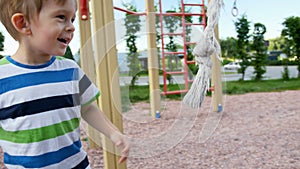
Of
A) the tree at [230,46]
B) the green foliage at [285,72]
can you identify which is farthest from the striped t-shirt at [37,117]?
the green foliage at [285,72]

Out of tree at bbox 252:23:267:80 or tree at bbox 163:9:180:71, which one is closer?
tree at bbox 163:9:180:71

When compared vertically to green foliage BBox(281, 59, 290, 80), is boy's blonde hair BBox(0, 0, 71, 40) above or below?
above

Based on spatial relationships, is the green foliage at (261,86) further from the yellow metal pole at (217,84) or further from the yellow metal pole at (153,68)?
the yellow metal pole at (153,68)

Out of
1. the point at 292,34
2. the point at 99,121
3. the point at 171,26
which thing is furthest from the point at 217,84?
the point at 292,34

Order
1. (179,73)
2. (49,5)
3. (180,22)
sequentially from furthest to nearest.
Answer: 1. (179,73)
2. (180,22)
3. (49,5)

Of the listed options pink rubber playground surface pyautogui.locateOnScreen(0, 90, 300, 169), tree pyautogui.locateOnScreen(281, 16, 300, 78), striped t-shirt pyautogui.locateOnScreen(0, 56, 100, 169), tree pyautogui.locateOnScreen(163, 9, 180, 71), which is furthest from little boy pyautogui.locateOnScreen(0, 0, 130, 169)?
tree pyautogui.locateOnScreen(281, 16, 300, 78)

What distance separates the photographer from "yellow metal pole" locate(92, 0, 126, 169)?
1.19 meters

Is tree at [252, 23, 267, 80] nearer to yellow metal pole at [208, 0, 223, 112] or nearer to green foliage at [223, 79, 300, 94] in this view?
green foliage at [223, 79, 300, 94]

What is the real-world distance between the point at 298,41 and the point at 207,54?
17.3 feet

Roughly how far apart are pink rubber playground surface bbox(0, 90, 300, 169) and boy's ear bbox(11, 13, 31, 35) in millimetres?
936

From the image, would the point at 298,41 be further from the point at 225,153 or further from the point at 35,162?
the point at 35,162

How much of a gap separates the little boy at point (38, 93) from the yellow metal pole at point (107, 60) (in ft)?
1.71

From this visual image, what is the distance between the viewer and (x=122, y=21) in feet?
4.28

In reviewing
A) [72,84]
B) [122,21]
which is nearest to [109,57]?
Result: [122,21]
